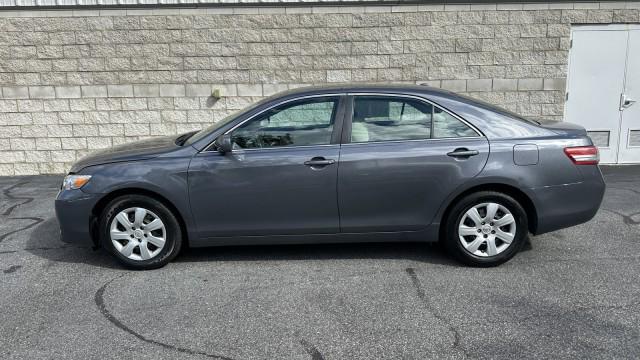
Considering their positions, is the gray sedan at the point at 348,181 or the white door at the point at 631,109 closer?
the gray sedan at the point at 348,181

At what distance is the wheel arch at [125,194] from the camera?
404 centimetres

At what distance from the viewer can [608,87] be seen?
7691 millimetres


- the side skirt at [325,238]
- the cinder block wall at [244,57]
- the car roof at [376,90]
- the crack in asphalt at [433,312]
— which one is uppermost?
the cinder block wall at [244,57]

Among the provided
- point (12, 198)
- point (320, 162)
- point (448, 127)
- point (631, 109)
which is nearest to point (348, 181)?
point (320, 162)

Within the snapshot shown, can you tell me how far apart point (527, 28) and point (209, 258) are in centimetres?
609

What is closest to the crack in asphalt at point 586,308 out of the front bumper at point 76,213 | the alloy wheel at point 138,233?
the alloy wheel at point 138,233

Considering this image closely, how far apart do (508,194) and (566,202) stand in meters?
0.47

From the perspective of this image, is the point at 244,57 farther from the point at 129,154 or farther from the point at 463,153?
the point at 463,153

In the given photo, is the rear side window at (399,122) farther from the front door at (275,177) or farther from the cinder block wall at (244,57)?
the cinder block wall at (244,57)

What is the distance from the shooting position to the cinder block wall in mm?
→ 7441

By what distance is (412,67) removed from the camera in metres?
7.59

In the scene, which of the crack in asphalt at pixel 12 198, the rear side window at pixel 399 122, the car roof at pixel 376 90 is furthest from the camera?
the crack in asphalt at pixel 12 198

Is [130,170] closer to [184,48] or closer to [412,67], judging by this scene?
[184,48]

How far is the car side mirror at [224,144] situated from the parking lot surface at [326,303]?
1034mm
